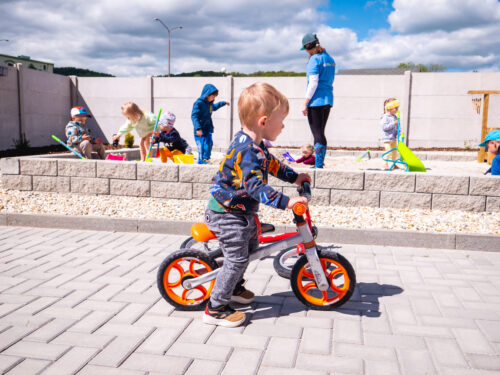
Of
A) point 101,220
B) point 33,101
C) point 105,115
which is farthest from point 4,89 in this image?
point 101,220

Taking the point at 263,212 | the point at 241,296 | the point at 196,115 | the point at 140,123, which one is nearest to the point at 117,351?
the point at 241,296

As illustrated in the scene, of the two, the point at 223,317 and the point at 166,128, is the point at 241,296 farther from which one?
the point at 166,128

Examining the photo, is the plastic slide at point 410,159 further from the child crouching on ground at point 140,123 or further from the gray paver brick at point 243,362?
the gray paver brick at point 243,362

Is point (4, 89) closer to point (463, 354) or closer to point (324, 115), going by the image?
point (324, 115)

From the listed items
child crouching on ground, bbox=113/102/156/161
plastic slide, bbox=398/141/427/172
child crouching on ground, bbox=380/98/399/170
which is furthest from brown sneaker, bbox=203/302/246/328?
child crouching on ground, bbox=380/98/399/170

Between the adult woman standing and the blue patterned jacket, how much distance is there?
3.94 metres

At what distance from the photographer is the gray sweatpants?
2.83 m

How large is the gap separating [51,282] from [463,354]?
3.16 meters

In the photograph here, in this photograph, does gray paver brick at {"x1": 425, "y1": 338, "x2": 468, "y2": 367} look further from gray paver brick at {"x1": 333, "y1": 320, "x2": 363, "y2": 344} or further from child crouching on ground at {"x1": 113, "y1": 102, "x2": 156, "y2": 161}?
child crouching on ground at {"x1": 113, "y1": 102, "x2": 156, "y2": 161}

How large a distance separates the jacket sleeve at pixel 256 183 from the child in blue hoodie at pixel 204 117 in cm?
541

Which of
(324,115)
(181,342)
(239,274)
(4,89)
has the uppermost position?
(4,89)

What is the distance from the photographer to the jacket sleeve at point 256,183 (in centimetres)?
261

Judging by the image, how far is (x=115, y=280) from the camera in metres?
3.72

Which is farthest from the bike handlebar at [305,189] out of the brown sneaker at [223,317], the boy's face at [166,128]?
the boy's face at [166,128]
